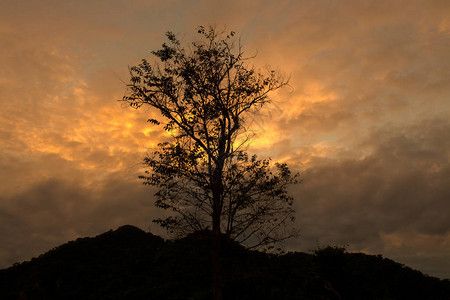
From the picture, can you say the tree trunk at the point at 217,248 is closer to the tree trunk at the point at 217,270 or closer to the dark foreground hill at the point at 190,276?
the tree trunk at the point at 217,270

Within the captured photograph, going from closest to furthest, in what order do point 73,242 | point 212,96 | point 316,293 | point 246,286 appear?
point 212,96, point 316,293, point 246,286, point 73,242

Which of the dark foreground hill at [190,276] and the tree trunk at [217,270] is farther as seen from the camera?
the dark foreground hill at [190,276]

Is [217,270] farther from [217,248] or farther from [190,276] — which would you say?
[190,276]

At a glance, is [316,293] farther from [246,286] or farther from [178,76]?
[178,76]

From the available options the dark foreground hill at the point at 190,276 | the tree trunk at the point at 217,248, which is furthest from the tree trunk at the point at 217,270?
the dark foreground hill at the point at 190,276

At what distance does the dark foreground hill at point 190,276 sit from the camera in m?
23.6

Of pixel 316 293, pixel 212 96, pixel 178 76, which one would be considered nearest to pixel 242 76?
pixel 212 96

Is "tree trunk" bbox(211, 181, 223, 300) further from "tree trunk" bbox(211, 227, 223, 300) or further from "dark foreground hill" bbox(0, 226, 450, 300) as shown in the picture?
"dark foreground hill" bbox(0, 226, 450, 300)

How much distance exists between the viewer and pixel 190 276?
1348 inches

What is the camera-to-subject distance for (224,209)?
1978cm

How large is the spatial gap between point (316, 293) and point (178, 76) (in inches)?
616

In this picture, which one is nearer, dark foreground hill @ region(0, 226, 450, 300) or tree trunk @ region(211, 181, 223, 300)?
tree trunk @ region(211, 181, 223, 300)

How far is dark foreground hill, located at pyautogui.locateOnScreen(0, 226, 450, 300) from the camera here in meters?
23.6

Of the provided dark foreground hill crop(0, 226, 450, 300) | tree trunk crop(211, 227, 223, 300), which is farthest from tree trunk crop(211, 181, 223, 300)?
dark foreground hill crop(0, 226, 450, 300)
